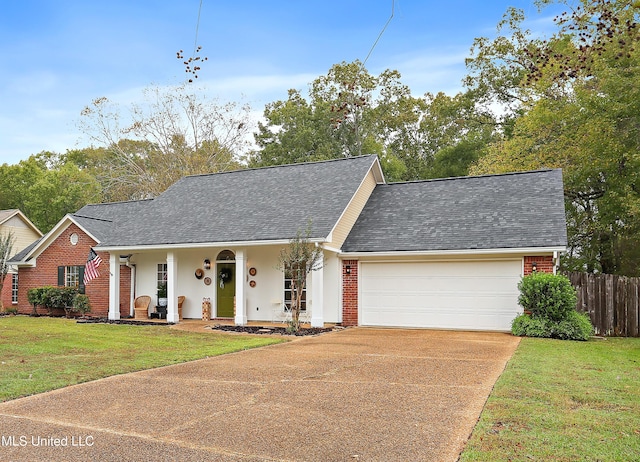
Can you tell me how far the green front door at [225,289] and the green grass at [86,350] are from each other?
2424mm

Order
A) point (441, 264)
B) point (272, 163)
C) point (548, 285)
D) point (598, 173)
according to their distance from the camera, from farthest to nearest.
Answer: point (272, 163) < point (598, 173) < point (441, 264) < point (548, 285)

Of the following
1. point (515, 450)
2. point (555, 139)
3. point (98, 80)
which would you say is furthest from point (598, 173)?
point (515, 450)

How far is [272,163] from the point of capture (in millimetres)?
36344

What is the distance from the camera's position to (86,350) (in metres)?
10.6

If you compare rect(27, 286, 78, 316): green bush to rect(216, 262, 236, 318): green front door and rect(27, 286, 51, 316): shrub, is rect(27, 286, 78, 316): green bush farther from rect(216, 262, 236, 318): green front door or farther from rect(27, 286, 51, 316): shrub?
rect(216, 262, 236, 318): green front door

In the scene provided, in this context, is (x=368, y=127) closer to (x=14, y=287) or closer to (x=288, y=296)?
(x=288, y=296)

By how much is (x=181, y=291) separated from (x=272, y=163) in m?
19.3

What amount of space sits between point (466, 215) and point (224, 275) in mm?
7583

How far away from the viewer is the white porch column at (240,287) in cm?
1593

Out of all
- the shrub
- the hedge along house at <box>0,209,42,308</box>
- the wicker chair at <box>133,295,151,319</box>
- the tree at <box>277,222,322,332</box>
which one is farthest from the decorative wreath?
the hedge along house at <box>0,209,42,308</box>

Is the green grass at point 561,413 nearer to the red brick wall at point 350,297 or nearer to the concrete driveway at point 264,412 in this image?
the concrete driveway at point 264,412

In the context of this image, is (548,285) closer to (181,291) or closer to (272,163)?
(181,291)

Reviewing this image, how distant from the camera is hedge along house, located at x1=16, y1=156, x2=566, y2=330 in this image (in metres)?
14.7

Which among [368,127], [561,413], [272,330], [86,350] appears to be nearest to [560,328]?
[272,330]
